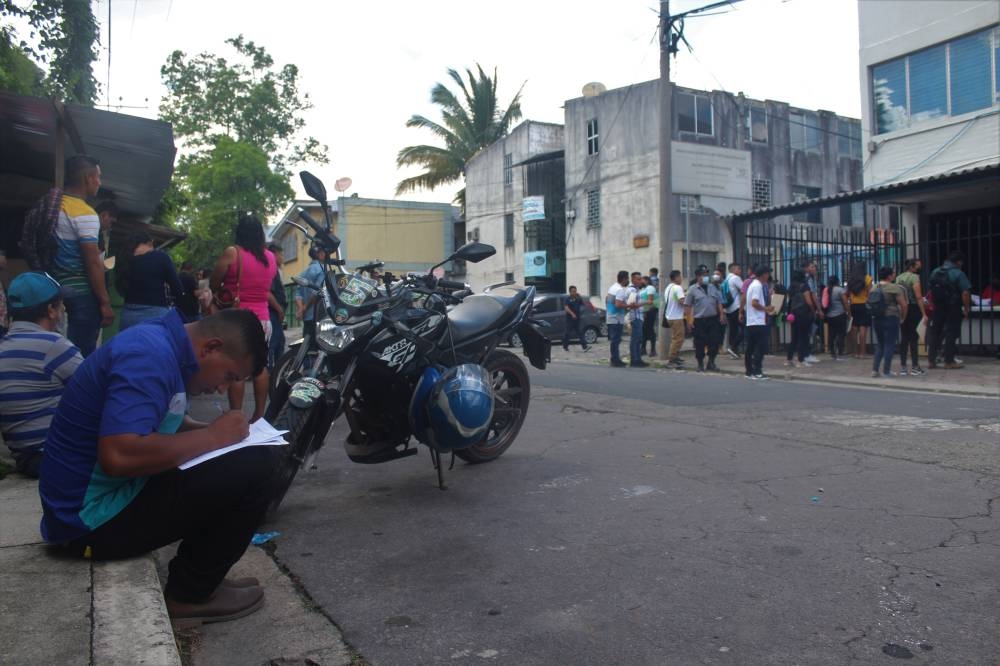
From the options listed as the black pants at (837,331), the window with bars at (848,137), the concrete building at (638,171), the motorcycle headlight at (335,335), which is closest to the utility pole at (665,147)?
the black pants at (837,331)

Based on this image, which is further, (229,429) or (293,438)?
(293,438)

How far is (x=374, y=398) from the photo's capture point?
14.6 ft

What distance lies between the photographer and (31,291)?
4.24m

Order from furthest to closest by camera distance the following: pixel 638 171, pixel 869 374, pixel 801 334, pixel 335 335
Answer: pixel 638 171, pixel 801 334, pixel 869 374, pixel 335 335

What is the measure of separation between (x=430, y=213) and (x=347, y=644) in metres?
41.8

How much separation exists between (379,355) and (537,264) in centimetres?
2925

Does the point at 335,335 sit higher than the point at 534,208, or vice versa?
the point at 534,208

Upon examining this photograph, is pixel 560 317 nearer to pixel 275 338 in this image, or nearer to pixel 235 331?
pixel 275 338

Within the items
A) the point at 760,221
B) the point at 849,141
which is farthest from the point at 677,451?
the point at 849,141

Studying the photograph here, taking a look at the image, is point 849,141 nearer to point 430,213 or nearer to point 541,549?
point 430,213

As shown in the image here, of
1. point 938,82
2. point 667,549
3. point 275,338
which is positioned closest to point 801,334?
point 938,82

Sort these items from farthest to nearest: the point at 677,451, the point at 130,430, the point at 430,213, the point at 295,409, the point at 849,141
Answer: the point at 430,213, the point at 849,141, the point at 677,451, the point at 295,409, the point at 130,430

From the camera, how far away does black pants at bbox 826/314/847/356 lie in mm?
14828

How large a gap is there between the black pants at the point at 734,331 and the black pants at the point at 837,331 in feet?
5.13
